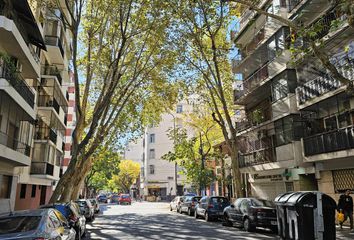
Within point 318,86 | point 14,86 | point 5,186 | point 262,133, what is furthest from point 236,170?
point 5,186

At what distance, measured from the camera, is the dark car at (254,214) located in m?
15.1

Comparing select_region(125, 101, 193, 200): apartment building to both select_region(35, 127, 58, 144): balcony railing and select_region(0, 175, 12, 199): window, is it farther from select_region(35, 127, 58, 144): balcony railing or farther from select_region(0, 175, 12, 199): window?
select_region(0, 175, 12, 199): window

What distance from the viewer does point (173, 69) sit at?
A: 79.2 ft

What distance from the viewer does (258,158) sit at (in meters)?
24.7

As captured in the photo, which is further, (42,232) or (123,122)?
(123,122)

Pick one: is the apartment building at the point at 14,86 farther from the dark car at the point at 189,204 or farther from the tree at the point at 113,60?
the dark car at the point at 189,204

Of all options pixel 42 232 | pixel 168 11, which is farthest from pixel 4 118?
pixel 42 232

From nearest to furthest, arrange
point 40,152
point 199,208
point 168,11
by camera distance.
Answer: point 168,11, point 199,208, point 40,152

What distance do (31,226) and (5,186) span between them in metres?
14.2

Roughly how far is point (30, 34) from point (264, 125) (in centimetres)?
1581

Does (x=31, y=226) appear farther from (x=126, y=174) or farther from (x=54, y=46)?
(x=126, y=174)

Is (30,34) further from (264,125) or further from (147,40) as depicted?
(264,125)

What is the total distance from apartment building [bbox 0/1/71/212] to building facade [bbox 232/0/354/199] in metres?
11.8

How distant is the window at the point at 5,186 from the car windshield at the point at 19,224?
12474mm
